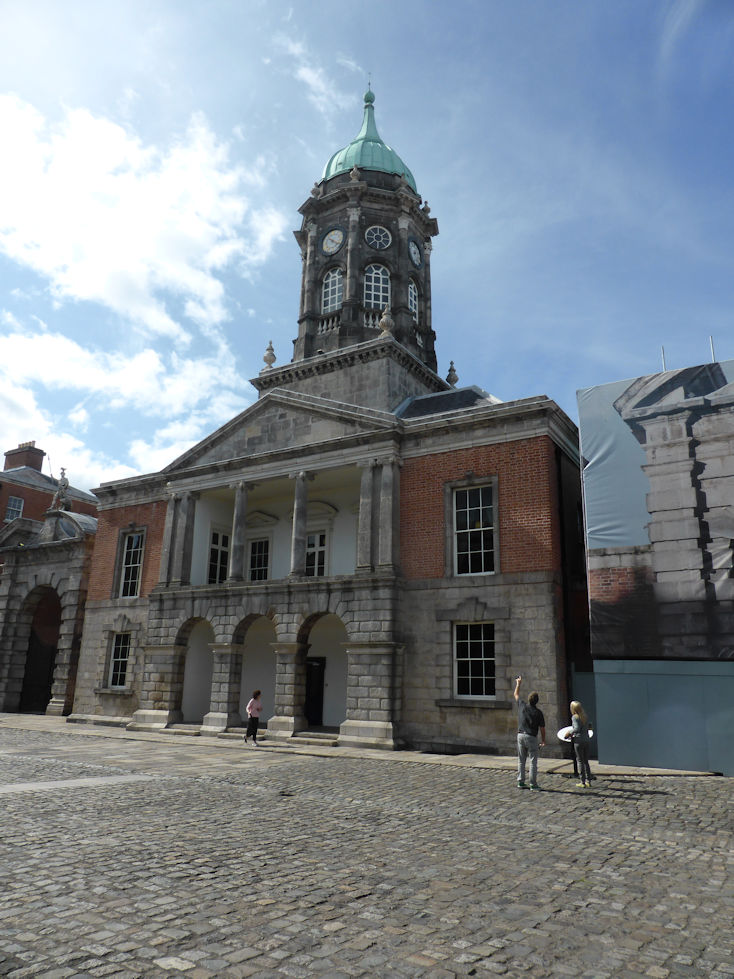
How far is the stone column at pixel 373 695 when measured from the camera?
61.1 ft

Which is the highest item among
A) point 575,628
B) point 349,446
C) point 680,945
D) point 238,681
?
point 349,446

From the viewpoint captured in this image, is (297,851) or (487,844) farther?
(487,844)

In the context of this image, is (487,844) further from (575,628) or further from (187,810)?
(575,628)

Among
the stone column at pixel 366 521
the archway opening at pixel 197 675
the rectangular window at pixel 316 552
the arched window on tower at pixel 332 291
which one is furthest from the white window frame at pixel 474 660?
the arched window on tower at pixel 332 291

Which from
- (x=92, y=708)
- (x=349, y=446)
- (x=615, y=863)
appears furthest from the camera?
(x=92, y=708)

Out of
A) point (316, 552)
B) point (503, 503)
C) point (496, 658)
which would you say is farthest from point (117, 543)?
point (496, 658)

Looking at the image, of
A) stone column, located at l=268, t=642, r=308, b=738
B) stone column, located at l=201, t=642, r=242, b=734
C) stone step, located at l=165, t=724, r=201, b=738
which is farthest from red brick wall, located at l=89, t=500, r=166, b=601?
stone column, located at l=268, t=642, r=308, b=738

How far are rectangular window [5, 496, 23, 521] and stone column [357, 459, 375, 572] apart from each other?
2906 centimetres

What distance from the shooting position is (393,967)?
4.51m

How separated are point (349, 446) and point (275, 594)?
526 cm

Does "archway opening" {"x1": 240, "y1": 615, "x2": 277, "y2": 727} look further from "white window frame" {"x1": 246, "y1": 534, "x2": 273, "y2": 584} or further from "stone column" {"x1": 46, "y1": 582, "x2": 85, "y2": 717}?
"stone column" {"x1": 46, "y1": 582, "x2": 85, "y2": 717}

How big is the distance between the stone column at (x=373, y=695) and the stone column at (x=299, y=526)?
352 cm

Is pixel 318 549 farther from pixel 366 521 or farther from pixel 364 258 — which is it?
pixel 364 258

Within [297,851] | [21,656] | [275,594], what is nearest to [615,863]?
[297,851]
